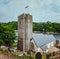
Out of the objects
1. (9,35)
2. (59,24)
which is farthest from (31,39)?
(59,24)

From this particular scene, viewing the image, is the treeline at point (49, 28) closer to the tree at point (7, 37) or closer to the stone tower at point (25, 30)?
the tree at point (7, 37)

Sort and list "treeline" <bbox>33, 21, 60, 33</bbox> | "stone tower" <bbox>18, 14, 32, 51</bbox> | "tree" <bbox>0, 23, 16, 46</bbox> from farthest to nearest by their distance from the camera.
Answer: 1. "treeline" <bbox>33, 21, 60, 33</bbox>
2. "tree" <bbox>0, 23, 16, 46</bbox>
3. "stone tower" <bbox>18, 14, 32, 51</bbox>

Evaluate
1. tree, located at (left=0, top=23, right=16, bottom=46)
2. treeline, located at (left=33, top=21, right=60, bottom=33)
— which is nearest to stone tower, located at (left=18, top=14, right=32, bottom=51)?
tree, located at (left=0, top=23, right=16, bottom=46)

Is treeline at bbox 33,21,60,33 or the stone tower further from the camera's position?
treeline at bbox 33,21,60,33

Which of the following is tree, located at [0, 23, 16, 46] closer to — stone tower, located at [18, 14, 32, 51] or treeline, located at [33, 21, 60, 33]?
stone tower, located at [18, 14, 32, 51]

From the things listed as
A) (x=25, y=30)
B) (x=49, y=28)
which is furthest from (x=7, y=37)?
(x=49, y=28)

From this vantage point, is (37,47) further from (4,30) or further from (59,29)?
(59,29)

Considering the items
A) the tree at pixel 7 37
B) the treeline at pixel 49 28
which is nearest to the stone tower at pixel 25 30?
the tree at pixel 7 37

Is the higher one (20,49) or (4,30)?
(4,30)
